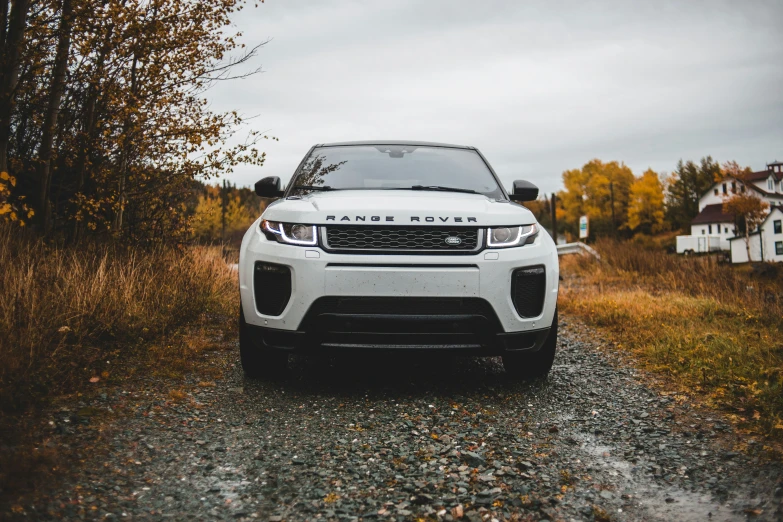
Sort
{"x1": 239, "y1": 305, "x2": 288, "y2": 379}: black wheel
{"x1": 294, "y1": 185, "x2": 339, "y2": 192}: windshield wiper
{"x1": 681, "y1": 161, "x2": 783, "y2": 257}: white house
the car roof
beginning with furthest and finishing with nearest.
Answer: {"x1": 681, "y1": 161, "x2": 783, "y2": 257}: white house, the car roof, {"x1": 294, "y1": 185, "x2": 339, "y2": 192}: windshield wiper, {"x1": 239, "y1": 305, "x2": 288, "y2": 379}: black wheel

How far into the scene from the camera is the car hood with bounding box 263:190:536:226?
3643mm

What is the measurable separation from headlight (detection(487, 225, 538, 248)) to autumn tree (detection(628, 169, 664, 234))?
78924 millimetres

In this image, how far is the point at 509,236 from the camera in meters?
3.79

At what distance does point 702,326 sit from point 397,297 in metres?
3.74

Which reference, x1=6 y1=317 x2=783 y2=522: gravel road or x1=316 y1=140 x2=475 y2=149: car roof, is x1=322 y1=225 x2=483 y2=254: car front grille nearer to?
x1=6 y1=317 x2=783 y2=522: gravel road

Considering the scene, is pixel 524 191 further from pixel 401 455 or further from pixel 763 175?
pixel 763 175

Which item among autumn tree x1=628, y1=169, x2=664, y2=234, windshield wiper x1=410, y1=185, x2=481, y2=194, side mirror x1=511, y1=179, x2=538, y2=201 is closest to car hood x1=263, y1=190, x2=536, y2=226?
windshield wiper x1=410, y1=185, x2=481, y2=194

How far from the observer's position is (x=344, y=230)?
363cm

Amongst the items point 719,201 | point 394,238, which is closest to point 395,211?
point 394,238

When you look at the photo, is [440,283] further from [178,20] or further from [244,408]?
[178,20]

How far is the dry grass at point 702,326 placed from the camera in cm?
374

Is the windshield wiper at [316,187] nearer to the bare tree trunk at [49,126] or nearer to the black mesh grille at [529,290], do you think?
the black mesh grille at [529,290]

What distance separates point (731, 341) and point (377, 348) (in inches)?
126

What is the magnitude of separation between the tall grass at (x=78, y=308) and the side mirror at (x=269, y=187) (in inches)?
55.6
